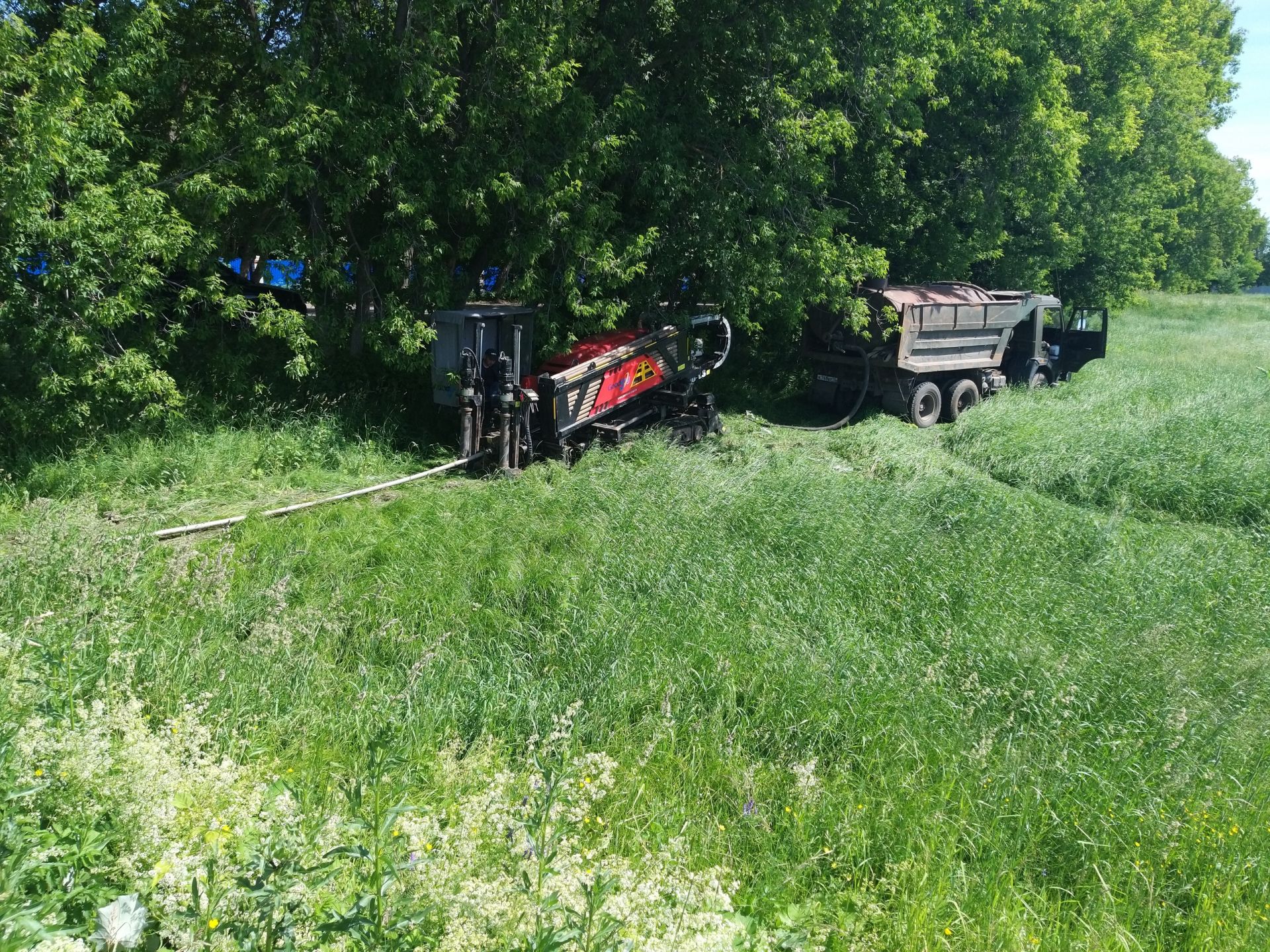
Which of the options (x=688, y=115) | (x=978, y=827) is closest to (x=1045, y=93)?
(x=688, y=115)

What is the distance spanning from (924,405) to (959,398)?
2.78ft

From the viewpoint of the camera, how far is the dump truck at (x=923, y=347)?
14922 mm

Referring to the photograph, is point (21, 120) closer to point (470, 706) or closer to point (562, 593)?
point (562, 593)

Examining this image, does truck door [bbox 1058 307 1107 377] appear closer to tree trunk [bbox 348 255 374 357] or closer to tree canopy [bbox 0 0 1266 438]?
tree canopy [bbox 0 0 1266 438]

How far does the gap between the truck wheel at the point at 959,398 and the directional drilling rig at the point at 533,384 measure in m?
6.12

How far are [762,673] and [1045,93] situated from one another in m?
16.2

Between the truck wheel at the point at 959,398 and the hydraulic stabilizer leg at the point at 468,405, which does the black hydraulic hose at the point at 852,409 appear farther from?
the hydraulic stabilizer leg at the point at 468,405

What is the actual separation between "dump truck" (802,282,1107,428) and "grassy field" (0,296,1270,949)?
5.30 meters

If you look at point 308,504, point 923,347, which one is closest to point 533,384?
point 308,504

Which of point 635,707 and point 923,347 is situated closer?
point 635,707

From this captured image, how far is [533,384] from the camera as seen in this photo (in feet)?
35.6

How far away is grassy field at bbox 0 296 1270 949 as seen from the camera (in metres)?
2.99

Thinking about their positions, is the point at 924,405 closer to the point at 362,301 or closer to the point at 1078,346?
the point at 1078,346

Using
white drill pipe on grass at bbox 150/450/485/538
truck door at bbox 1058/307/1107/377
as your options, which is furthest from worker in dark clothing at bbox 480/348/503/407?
truck door at bbox 1058/307/1107/377
